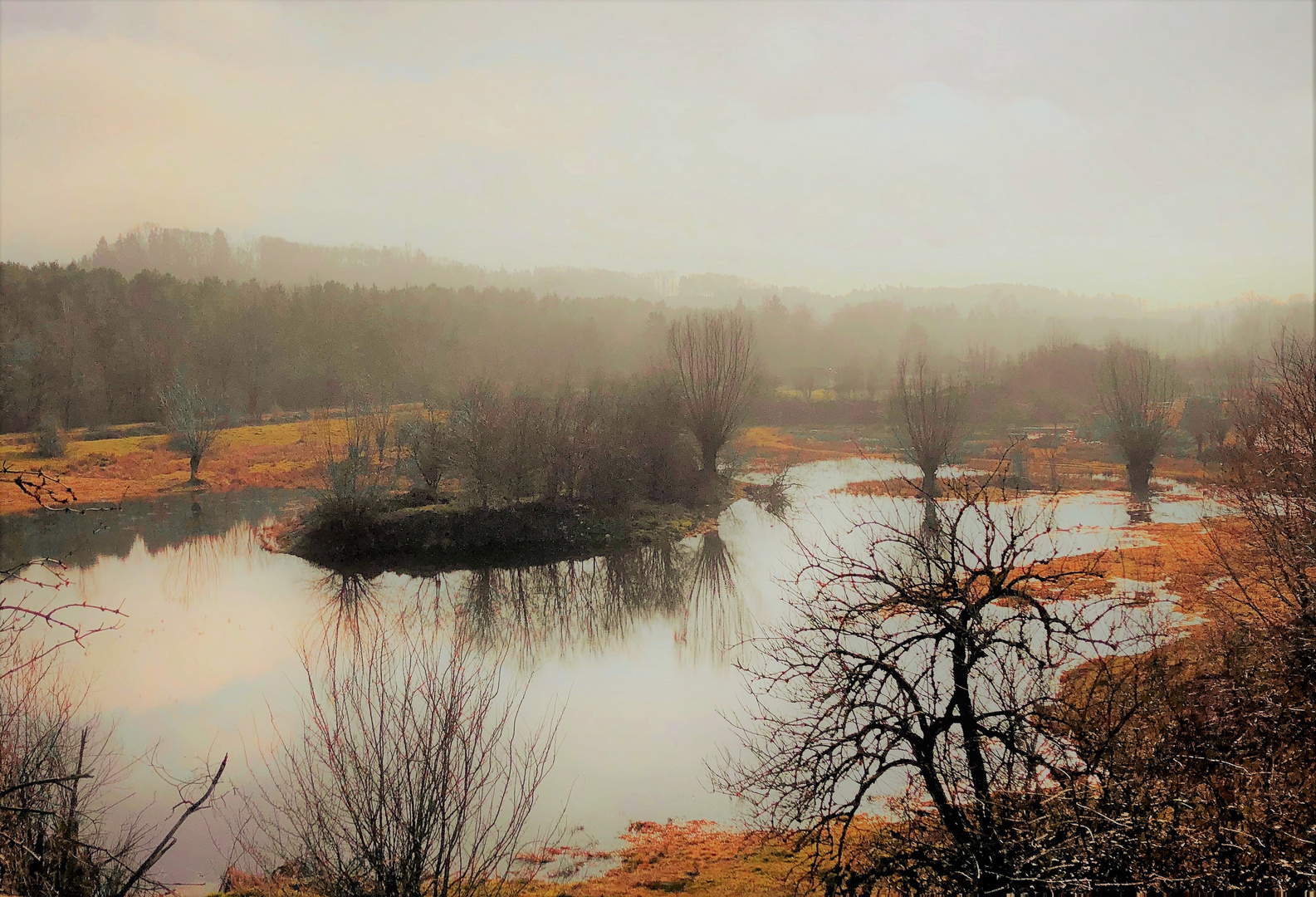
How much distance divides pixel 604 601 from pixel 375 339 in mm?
47832

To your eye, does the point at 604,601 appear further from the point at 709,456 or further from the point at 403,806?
the point at 709,456

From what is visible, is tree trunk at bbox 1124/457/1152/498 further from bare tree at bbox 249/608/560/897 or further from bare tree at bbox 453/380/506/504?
bare tree at bbox 249/608/560/897

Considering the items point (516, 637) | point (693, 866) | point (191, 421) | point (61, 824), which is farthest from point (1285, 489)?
point (191, 421)

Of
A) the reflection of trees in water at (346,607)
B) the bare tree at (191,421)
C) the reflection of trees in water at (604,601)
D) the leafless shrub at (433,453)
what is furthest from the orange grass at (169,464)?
the reflection of trees in water at (604,601)

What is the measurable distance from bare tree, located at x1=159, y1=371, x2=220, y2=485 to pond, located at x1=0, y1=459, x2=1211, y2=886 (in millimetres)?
9169

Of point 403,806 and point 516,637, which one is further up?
point 403,806

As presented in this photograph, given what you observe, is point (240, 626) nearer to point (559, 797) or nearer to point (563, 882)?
point (559, 797)

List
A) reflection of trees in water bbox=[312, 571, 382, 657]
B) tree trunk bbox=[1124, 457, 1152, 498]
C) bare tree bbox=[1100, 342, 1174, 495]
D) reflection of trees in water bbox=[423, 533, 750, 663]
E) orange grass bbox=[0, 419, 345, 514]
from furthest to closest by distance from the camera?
orange grass bbox=[0, 419, 345, 514]
tree trunk bbox=[1124, 457, 1152, 498]
bare tree bbox=[1100, 342, 1174, 495]
reflection of trees in water bbox=[423, 533, 750, 663]
reflection of trees in water bbox=[312, 571, 382, 657]

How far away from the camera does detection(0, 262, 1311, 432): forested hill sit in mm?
45188

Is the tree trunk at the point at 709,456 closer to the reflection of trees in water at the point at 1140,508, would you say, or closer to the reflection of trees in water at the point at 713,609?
the reflection of trees in water at the point at 713,609

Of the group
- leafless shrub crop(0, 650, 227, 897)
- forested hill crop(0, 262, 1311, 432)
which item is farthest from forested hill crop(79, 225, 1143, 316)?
leafless shrub crop(0, 650, 227, 897)

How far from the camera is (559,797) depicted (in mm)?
9633

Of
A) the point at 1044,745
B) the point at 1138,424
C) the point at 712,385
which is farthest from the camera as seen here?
the point at 1138,424

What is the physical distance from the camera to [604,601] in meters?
18.4
